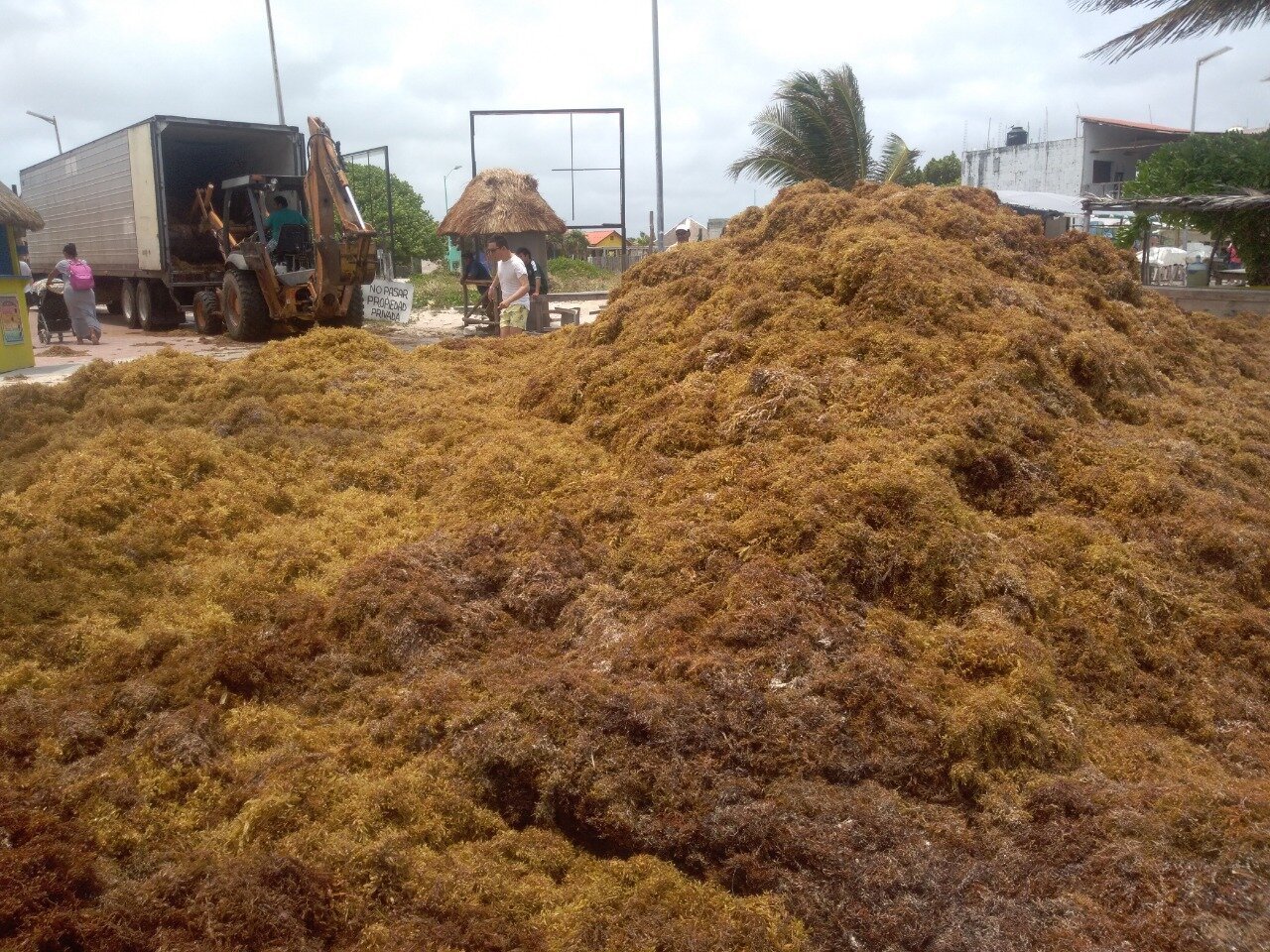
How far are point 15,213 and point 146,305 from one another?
17.3 feet

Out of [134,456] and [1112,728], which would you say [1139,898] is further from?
[134,456]

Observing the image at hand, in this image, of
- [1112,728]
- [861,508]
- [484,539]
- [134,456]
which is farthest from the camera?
[134,456]

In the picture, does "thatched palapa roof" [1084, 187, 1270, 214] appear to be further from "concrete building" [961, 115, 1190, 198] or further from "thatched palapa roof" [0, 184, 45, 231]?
"concrete building" [961, 115, 1190, 198]

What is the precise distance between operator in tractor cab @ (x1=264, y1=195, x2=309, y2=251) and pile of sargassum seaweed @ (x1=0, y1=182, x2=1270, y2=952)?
25.2 feet

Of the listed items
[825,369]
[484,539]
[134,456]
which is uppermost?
[825,369]

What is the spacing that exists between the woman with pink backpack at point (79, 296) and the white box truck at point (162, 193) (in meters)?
1.19

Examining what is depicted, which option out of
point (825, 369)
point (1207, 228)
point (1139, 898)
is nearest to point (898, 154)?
point (1207, 228)

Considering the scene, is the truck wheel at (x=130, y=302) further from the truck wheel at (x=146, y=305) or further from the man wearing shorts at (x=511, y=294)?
the man wearing shorts at (x=511, y=294)

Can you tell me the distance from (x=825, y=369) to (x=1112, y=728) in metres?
2.36

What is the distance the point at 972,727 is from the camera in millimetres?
3170

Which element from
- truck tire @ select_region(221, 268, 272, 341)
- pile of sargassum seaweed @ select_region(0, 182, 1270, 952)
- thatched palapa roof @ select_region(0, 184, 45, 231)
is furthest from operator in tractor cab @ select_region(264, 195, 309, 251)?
pile of sargassum seaweed @ select_region(0, 182, 1270, 952)

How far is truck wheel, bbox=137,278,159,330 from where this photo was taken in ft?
55.7

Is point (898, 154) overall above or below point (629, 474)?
above

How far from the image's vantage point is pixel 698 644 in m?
3.64
